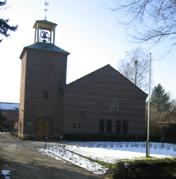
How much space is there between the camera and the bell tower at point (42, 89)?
53.4m

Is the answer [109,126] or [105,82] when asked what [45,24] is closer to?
[105,82]

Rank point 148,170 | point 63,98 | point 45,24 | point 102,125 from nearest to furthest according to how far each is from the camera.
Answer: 1. point 148,170
2. point 63,98
3. point 102,125
4. point 45,24

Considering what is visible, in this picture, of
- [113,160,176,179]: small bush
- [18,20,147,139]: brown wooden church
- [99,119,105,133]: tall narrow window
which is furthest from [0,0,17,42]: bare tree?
[99,119,105,133]: tall narrow window

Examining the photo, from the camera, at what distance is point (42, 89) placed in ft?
178

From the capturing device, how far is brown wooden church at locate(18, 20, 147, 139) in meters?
53.5

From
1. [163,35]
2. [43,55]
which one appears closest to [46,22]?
[43,55]

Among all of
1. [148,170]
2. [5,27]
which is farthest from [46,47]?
[148,170]

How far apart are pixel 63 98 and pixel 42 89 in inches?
111

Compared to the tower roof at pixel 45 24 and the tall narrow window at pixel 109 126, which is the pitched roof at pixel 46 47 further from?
the tall narrow window at pixel 109 126

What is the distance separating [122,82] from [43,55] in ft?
35.1

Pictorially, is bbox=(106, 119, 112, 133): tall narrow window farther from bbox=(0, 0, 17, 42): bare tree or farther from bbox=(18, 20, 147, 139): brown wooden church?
bbox=(0, 0, 17, 42): bare tree

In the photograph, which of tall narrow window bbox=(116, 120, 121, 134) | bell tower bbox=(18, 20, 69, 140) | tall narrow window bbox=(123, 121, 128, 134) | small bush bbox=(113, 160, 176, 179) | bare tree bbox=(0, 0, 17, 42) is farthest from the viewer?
tall narrow window bbox=(123, 121, 128, 134)

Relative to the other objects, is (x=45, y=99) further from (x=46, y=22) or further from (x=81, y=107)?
(x=46, y=22)

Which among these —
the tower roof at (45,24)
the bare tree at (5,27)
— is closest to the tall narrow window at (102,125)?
the tower roof at (45,24)
